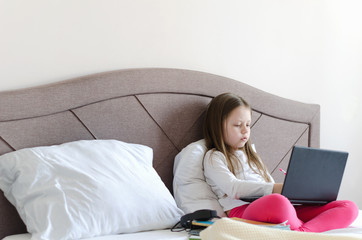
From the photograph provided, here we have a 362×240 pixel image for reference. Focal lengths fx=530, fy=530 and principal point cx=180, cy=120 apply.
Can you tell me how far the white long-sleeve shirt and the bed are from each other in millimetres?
185

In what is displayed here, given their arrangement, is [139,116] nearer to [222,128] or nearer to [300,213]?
[222,128]

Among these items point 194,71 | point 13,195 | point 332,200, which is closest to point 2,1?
point 13,195

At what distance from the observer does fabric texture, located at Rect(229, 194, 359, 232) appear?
1.83 metres

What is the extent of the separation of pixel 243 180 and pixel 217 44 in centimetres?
75

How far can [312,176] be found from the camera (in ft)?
6.56

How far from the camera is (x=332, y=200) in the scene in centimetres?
213

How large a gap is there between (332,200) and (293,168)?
30 centimetres

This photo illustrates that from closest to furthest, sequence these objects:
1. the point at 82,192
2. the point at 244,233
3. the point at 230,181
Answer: the point at 244,233
the point at 82,192
the point at 230,181

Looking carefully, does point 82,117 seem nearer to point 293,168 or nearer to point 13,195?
point 13,195

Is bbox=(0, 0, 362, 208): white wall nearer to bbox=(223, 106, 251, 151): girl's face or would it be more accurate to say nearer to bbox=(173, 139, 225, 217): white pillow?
bbox=(223, 106, 251, 151): girl's face

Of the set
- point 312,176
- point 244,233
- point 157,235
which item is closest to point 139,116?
point 157,235

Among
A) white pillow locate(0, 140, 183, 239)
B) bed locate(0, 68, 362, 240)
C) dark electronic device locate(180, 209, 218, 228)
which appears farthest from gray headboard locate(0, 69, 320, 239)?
dark electronic device locate(180, 209, 218, 228)

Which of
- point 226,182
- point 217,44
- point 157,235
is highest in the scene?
point 217,44

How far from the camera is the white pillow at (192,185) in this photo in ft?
7.10
